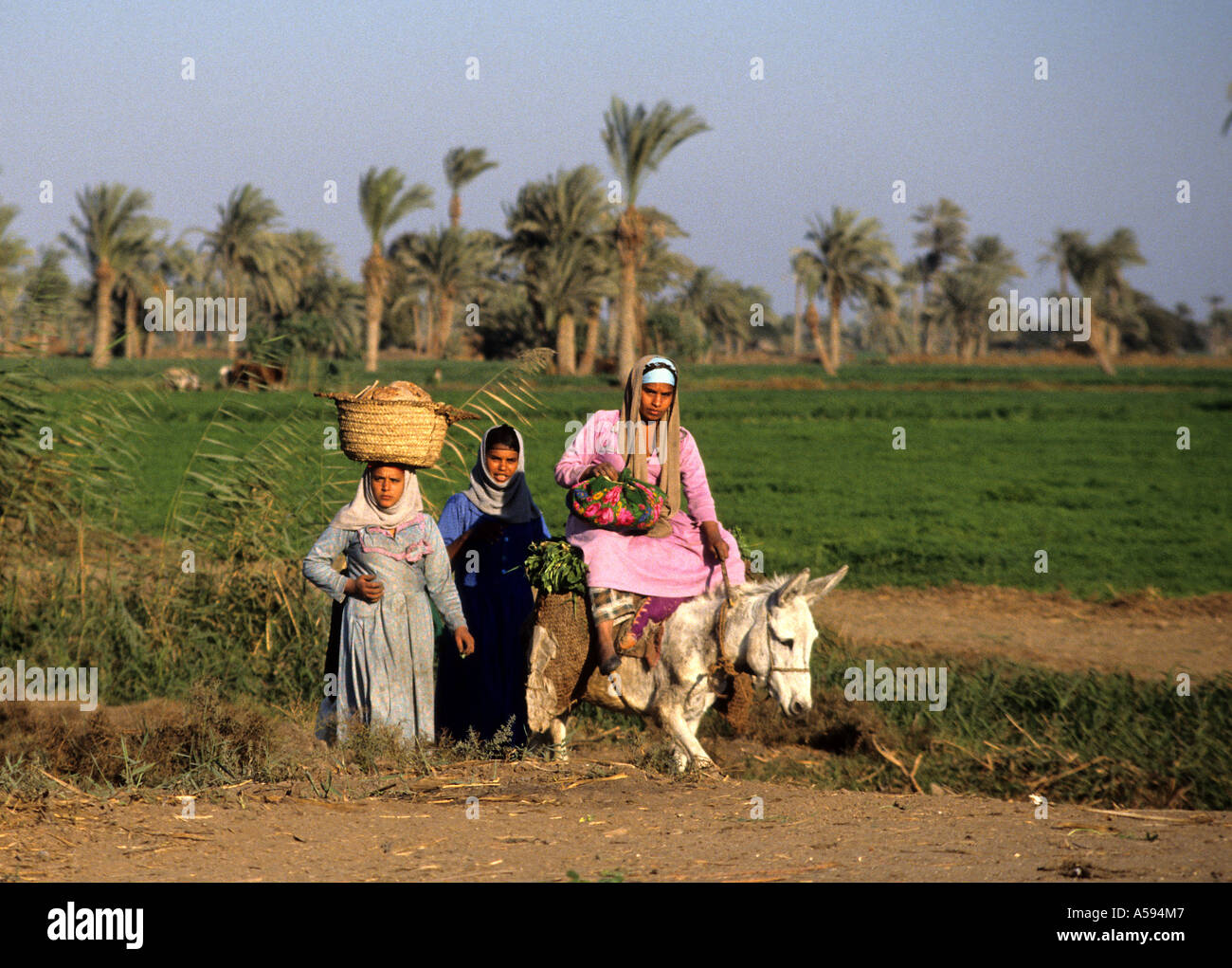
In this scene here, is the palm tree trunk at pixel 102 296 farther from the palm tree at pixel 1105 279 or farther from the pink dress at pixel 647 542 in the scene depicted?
the pink dress at pixel 647 542

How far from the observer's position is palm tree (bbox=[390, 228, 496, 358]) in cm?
6738

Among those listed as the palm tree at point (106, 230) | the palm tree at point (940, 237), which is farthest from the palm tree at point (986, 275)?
the palm tree at point (106, 230)

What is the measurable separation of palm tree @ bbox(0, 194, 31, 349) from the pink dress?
574cm

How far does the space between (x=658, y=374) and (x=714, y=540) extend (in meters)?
0.90

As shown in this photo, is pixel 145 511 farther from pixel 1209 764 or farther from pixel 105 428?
pixel 1209 764

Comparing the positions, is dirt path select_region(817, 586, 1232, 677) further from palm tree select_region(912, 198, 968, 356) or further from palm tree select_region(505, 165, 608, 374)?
palm tree select_region(912, 198, 968, 356)

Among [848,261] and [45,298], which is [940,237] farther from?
[45,298]

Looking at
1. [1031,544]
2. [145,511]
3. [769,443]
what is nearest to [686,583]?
[1031,544]

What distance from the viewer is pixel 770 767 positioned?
8.24 m

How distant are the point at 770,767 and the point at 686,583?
2.09m

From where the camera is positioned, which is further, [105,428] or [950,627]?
[950,627]

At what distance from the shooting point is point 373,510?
6652 mm

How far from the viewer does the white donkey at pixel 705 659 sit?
6.23 m

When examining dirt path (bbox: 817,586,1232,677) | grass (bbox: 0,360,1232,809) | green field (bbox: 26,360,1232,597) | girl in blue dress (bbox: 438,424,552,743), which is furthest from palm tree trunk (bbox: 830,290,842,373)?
girl in blue dress (bbox: 438,424,552,743)
